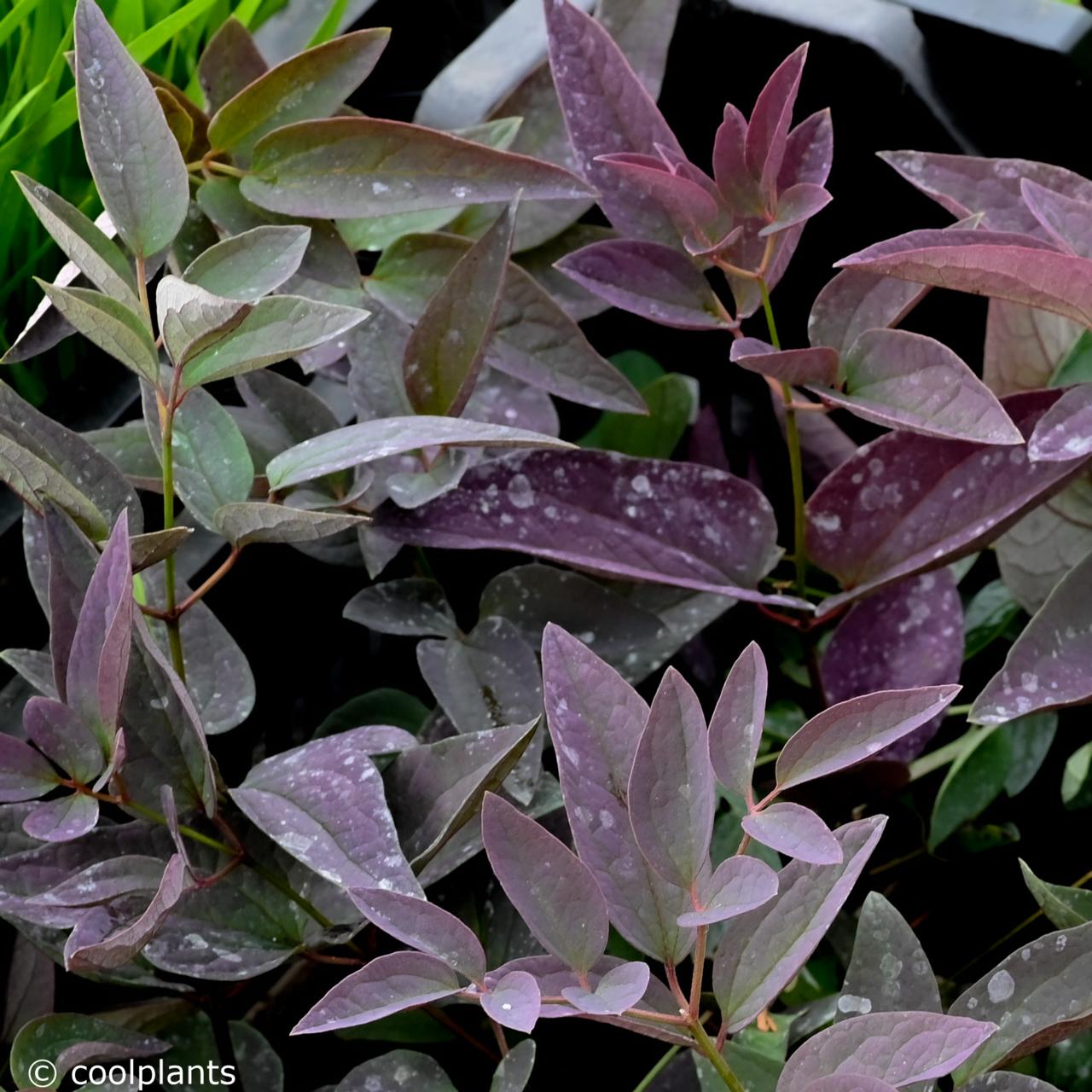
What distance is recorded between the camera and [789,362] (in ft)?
1.25

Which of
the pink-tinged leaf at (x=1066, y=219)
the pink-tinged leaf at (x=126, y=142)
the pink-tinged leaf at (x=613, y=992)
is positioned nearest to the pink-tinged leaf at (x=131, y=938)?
the pink-tinged leaf at (x=613, y=992)

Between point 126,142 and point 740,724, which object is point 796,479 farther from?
point 126,142

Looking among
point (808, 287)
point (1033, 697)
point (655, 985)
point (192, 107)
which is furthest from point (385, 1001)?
point (808, 287)

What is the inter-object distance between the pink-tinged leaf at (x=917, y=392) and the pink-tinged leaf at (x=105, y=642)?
0.24 m

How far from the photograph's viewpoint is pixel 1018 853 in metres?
0.54

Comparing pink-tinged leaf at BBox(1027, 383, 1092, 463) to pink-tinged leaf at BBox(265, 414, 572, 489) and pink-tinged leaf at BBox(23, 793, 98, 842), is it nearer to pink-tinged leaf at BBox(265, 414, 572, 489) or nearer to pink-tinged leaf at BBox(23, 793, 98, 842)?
pink-tinged leaf at BBox(265, 414, 572, 489)

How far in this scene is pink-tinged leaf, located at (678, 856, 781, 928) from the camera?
0.84 ft

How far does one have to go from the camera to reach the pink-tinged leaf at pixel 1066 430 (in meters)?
0.34

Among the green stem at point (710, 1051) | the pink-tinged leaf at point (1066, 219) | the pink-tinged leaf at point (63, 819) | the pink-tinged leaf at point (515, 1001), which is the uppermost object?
the pink-tinged leaf at point (1066, 219)

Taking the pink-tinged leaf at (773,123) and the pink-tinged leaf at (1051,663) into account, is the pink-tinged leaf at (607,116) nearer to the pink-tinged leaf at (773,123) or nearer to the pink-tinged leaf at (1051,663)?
the pink-tinged leaf at (773,123)

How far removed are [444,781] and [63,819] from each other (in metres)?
0.11

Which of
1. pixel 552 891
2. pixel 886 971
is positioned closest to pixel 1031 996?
pixel 886 971

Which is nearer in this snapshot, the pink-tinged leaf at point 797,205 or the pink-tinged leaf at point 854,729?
the pink-tinged leaf at point 854,729

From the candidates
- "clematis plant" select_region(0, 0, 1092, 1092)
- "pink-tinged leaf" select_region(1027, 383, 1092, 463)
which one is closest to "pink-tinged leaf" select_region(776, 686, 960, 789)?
"clematis plant" select_region(0, 0, 1092, 1092)
